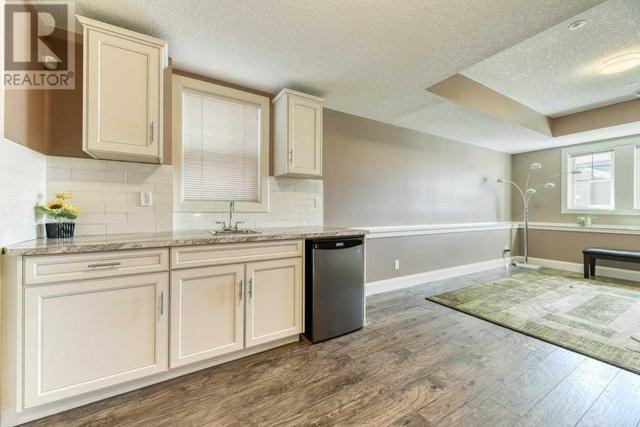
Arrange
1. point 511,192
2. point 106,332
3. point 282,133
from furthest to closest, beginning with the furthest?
1. point 511,192
2. point 282,133
3. point 106,332

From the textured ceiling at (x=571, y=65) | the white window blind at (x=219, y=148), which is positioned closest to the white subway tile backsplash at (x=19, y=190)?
the white window blind at (x=219, y=148)

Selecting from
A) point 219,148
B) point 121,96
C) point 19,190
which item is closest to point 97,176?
point 19,190

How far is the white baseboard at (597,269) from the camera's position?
4.30 metres

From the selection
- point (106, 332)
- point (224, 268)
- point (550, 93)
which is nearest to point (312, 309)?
point (224, 268)

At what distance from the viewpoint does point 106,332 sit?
155 centimetres

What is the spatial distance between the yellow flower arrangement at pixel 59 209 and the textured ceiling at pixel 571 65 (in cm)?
391

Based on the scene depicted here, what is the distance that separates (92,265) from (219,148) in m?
1.50

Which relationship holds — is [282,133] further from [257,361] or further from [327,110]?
[257,361]

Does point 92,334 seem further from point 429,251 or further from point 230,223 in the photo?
point 429,251

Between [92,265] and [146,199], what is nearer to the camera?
[92,265]

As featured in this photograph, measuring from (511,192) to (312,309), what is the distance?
5793 millimetres

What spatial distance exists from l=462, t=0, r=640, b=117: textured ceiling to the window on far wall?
1366 millimetres

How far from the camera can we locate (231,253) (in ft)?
6.37
